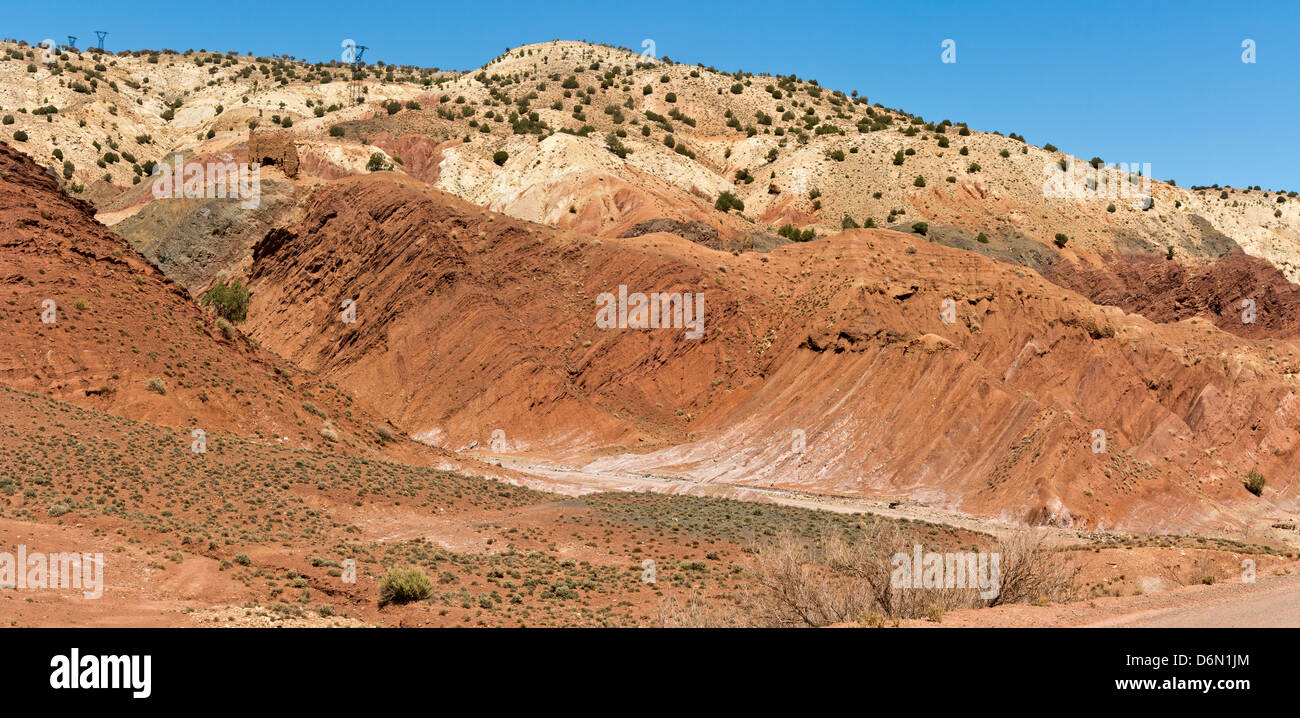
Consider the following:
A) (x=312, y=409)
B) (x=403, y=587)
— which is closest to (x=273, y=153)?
(x=312, y=409)

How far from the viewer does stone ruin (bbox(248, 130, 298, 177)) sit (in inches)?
2606

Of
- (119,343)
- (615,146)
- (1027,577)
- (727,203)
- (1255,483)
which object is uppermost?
(615,146)

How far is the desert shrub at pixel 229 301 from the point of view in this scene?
58156mm

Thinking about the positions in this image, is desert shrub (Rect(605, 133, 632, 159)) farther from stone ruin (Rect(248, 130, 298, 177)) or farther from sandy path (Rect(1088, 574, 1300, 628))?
sandy path (Rect(1088, 574, 1300, 628))

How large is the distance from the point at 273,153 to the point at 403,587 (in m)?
52.2

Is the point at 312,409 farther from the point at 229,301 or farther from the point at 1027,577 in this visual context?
the point at 229,301

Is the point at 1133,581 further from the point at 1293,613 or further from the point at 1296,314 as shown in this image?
the point at 1296,314

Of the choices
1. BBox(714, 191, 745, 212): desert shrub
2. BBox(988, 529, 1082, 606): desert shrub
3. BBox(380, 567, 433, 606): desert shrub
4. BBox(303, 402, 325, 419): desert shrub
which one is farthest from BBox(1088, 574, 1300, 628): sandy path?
BBox(714, 191, 745, 212): desert shrub

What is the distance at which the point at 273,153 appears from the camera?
66500mm

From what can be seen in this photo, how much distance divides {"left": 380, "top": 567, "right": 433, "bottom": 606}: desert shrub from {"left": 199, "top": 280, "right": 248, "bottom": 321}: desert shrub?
41.3m

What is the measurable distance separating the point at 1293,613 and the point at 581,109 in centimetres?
8928

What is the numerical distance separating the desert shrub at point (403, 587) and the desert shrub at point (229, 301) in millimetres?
41318

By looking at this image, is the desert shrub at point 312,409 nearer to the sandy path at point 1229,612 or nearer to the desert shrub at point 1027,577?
the desert shrub at point 1027,577

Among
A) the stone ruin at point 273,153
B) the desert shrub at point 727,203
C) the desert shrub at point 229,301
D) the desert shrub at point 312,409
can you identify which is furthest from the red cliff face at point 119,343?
the desert shrub at point 727,203
